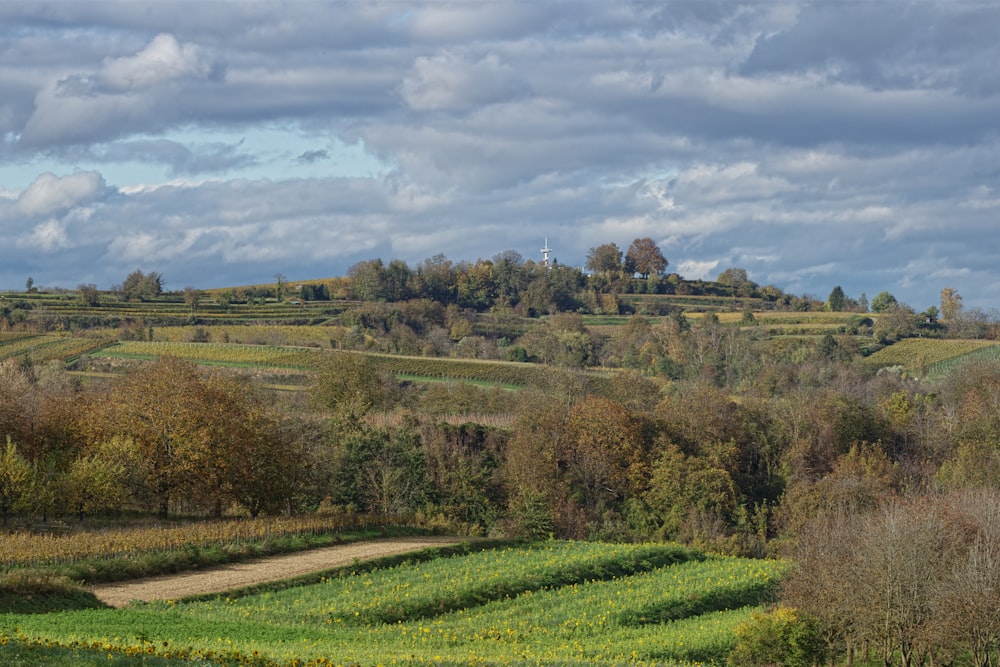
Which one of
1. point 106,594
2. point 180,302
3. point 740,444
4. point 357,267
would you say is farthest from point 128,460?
point 357,267

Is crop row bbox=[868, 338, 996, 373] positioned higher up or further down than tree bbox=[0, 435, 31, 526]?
higher up

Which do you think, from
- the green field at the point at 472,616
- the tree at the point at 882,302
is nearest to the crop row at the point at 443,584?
the green field at the point at 472,616

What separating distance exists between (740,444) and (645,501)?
13243 millimetres

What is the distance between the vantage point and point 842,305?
185750mm

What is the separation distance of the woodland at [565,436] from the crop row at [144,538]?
4.75m

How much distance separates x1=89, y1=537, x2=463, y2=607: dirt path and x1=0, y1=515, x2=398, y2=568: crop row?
2307 millimetres

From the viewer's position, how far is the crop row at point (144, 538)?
146 feet

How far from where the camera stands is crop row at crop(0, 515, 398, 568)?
44500 millimetres

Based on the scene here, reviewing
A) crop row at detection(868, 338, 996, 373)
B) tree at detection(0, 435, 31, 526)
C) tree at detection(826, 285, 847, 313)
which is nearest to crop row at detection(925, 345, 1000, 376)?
crop row at detection(868, 338, 996, 373)

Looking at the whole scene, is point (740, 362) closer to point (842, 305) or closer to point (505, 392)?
point (505, 392)

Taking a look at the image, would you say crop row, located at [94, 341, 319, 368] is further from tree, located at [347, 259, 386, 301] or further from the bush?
the bush

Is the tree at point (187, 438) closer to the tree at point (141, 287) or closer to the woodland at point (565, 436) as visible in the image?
the woodland at point (565, 436)

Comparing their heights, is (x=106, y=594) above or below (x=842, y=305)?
below

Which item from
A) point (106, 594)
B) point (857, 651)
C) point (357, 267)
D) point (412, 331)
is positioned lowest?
point (857, 651)
